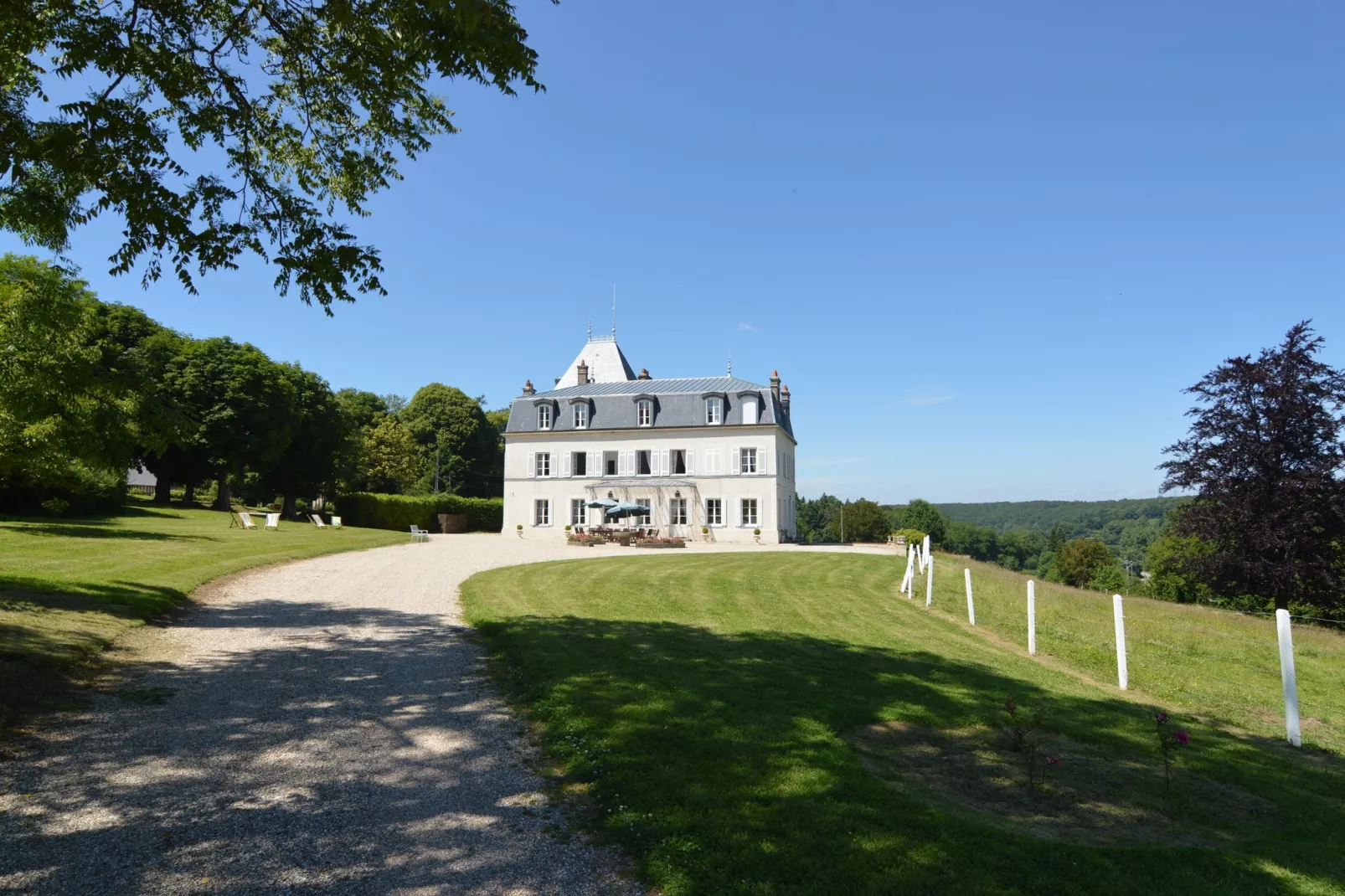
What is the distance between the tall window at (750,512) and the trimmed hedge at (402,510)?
46.0 feet

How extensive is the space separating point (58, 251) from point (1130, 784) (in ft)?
31.1

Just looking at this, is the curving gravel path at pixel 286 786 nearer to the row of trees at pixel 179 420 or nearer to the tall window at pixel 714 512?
the row of trees at pixel 179 420

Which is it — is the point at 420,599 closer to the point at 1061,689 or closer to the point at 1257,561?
the point at 1061,689

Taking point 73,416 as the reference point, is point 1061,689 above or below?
below

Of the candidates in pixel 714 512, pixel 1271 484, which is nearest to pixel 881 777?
pixel 1271 484

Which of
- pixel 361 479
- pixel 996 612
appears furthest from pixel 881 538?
pixel 996 612

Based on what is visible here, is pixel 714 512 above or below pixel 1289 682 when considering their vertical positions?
above

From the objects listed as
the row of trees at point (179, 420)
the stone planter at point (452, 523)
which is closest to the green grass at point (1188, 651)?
the row of trees at point (179, 420)

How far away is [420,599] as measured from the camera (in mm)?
12469

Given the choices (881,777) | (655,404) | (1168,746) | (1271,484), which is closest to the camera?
(881,777)

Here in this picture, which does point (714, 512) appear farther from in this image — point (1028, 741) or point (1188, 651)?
point (1028, 741)

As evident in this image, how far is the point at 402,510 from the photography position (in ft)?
125

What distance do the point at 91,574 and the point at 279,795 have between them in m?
9.75

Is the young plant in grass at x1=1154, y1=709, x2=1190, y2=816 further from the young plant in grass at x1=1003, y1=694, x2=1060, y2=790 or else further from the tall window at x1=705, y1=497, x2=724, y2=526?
the tall window at x1=705, y1=497, x2=724, y2=526
